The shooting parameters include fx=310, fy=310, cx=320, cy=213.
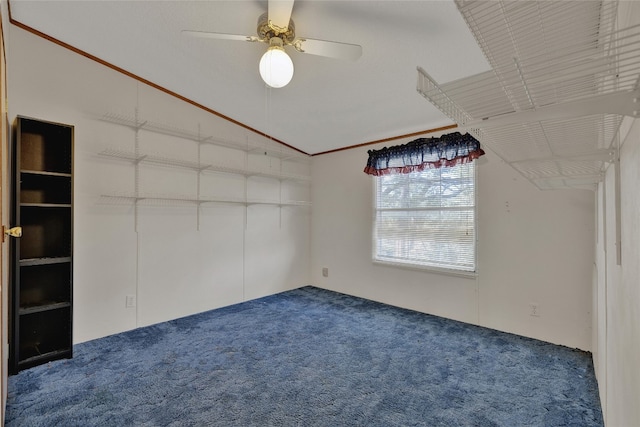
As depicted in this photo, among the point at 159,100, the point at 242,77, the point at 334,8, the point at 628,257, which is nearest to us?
the point at 628,257

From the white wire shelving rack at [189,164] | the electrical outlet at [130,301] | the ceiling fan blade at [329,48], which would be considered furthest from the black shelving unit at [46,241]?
the ceiling fan blade at [329,48]

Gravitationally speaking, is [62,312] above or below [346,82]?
below

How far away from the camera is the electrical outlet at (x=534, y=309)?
287 centimetres

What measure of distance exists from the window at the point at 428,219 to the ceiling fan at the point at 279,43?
208 cm

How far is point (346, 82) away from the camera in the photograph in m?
2.73

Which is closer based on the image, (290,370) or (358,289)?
(290,370)

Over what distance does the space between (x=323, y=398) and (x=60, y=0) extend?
3.25 metres

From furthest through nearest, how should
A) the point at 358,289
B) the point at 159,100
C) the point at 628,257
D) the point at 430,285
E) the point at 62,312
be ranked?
the point at 358,289
the point at 430,285
the point at 159,100
the point at 62,312
the point at 628,257

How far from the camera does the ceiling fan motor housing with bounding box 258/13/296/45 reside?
6.19 feet

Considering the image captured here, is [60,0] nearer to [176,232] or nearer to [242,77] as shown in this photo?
[242,77]

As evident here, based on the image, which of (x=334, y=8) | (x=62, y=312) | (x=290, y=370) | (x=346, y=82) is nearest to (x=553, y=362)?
(x=290, y=370)

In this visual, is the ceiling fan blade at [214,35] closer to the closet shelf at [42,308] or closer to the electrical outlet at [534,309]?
the closet shelf at [42,308]

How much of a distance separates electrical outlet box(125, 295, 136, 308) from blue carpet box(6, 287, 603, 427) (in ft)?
0.95

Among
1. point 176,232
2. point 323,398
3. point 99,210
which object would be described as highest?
point 99,210
